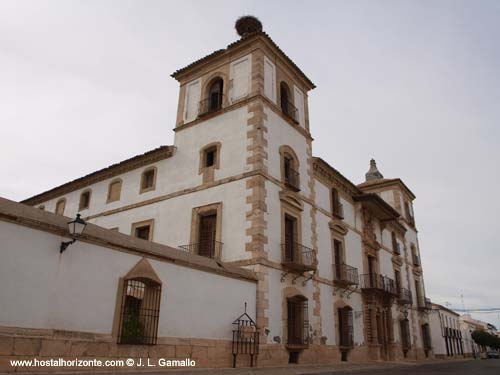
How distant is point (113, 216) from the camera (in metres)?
20.7

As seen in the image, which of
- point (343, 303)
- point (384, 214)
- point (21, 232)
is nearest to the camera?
point (21, 232)

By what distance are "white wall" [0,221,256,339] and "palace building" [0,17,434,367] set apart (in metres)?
0.03

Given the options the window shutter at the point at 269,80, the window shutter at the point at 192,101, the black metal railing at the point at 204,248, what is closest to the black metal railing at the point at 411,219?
the window shutter at the point at 269,80

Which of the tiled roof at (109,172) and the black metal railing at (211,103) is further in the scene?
the tiled roof at (109,172)

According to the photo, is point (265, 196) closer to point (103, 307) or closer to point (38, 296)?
point (103, 307)

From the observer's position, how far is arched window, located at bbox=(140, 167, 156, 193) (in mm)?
19663

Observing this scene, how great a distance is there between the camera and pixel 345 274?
64.5ft

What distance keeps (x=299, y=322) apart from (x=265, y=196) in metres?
4.96

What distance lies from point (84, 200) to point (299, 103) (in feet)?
43.1

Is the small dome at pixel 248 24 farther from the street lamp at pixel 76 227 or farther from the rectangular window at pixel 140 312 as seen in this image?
the street lamp at pixel 76 227

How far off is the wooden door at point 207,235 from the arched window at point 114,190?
6.61m

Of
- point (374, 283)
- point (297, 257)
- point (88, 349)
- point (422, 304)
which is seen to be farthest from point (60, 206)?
point (422, 304)

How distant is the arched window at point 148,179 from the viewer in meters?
19.7

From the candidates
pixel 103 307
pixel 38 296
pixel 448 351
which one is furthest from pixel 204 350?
pixel 448 351
